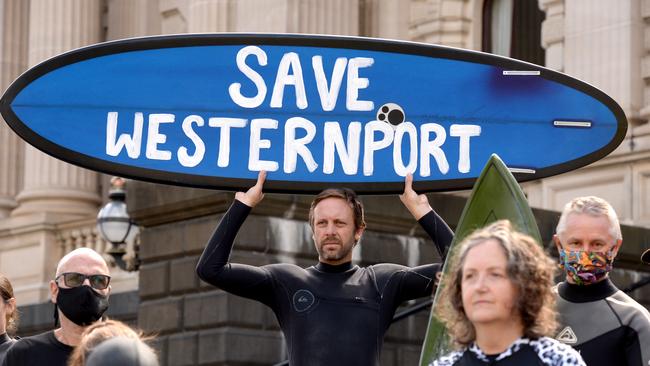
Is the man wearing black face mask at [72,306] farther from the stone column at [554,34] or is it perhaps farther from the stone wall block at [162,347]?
the stone column at [554,34]

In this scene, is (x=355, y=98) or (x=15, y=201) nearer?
(x=355, y=98)

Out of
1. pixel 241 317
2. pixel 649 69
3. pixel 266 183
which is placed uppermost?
pixel 649 69

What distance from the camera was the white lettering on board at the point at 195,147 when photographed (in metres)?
5.94

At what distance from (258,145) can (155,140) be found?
37 centimetres

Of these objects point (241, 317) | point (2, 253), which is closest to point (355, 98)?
point (241, 317)

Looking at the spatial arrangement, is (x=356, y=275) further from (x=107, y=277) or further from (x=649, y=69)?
(x=649, y=69)

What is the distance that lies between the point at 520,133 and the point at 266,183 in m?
0.90

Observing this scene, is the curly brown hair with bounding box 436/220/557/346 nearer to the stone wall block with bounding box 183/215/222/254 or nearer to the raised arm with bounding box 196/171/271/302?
the raised arm with bounding box 196/171/271/302

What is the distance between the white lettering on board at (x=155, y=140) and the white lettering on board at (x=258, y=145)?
30 cm

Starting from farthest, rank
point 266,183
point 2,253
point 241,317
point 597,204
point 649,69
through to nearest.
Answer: point 2,253, point 649,69, point 241,317, point 266,183, point 597,204

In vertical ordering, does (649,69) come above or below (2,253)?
above

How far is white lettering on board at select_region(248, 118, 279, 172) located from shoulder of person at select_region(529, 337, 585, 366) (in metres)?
1.92

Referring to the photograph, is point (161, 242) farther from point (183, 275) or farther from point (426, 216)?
point (426, 216)

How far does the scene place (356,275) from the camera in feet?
19.6
